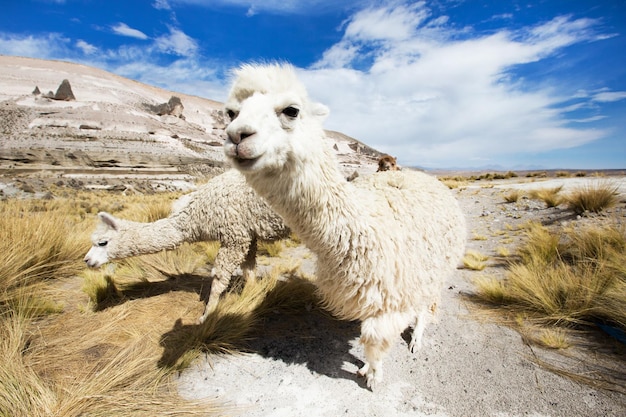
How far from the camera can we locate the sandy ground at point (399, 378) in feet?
6.50

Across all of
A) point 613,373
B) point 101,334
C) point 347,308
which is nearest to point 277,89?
point 347,308

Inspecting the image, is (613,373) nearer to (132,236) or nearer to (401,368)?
(401,368)

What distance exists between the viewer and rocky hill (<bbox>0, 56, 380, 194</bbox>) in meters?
19.6

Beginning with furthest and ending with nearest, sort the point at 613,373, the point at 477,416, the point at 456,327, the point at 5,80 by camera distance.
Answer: the point at 5,80, the point at 456,327, the point at 613,373, the point at 477,416

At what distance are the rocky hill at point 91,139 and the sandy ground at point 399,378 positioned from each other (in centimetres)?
1780

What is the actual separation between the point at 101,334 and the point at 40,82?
45586 mm

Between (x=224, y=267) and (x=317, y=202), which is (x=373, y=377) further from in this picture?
(x=224, y=267)

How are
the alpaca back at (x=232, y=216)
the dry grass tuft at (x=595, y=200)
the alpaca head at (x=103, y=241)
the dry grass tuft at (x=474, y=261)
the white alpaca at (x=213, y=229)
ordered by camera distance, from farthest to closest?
the dry grass tuft at (x=595, y=200), the dry grass tuft at (x=474, y=261), the alpaca back at (x=232, y=216), the white alpaca at (x=213, y=229), the alpaca head at (x=103, y=241)

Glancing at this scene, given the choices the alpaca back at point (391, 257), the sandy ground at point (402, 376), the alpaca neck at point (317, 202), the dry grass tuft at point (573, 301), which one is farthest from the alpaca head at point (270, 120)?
the dry grass tuft at point (573, 301)

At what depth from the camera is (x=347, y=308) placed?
2137 millimetres

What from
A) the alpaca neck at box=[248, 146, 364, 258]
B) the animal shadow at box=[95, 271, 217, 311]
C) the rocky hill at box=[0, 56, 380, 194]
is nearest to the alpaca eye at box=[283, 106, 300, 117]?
the alpaca neck at box=[248, 146, 364, 258]

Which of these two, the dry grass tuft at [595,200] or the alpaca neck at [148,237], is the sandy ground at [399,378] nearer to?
the alpaca neck at [148,237]

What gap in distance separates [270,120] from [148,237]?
2.56 meters

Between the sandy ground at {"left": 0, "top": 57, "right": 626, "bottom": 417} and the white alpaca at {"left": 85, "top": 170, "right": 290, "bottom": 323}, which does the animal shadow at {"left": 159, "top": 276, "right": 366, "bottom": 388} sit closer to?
the sandy ground at {"left": 0, "top": 57, "right": 626, "bottom": 417}
